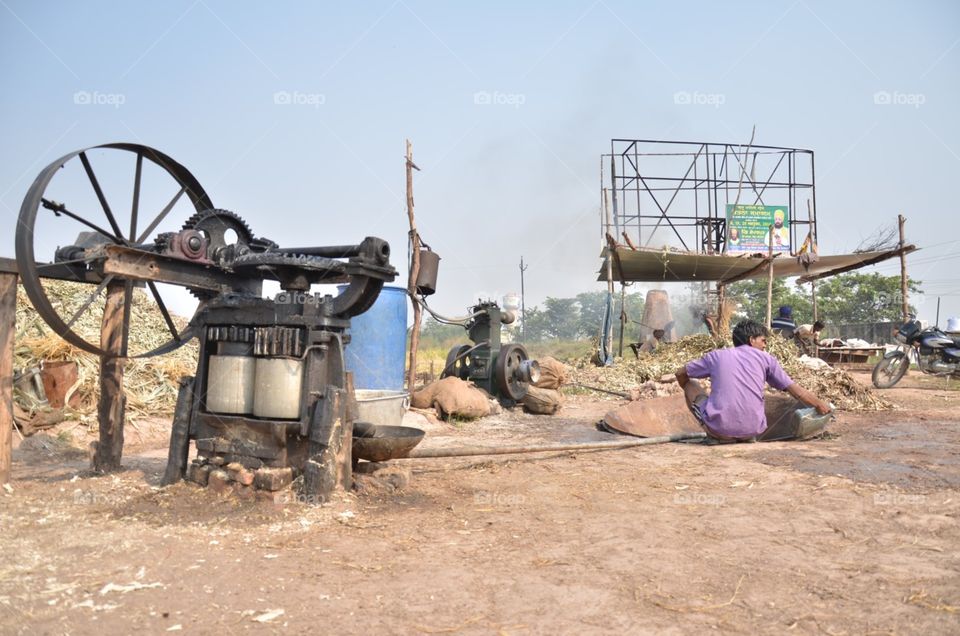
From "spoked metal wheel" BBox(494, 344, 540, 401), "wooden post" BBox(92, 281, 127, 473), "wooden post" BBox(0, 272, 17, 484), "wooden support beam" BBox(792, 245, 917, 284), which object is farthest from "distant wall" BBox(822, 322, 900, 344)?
"wooden post" BBox(0, 272, 17, 484)

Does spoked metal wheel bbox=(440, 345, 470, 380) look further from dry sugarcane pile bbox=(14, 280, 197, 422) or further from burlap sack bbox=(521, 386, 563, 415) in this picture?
dry sugarcane pile bbox=(14, 280, 197, 422)

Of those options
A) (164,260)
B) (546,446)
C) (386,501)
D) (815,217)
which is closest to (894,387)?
(815,217)

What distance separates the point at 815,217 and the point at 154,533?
1710 centimetres

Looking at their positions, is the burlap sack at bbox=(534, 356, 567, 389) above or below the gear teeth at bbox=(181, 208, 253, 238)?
below

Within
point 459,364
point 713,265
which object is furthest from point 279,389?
point 713,265

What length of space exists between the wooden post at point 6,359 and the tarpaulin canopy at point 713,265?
469 inches

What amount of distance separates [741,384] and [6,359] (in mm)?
5605

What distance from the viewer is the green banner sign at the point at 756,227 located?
16.2m

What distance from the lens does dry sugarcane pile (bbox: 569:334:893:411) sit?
8904mm

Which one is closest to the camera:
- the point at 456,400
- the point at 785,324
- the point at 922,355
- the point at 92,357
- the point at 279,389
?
the point at 279,389

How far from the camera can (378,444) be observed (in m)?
4.29

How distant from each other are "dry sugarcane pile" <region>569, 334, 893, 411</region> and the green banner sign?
321 centimetres

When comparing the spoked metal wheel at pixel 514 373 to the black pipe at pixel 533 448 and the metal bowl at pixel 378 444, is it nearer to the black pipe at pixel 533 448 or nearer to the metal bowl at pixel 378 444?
the black pipe at pixel 533 448

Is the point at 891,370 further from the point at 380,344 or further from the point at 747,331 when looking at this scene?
the point at 380,344
